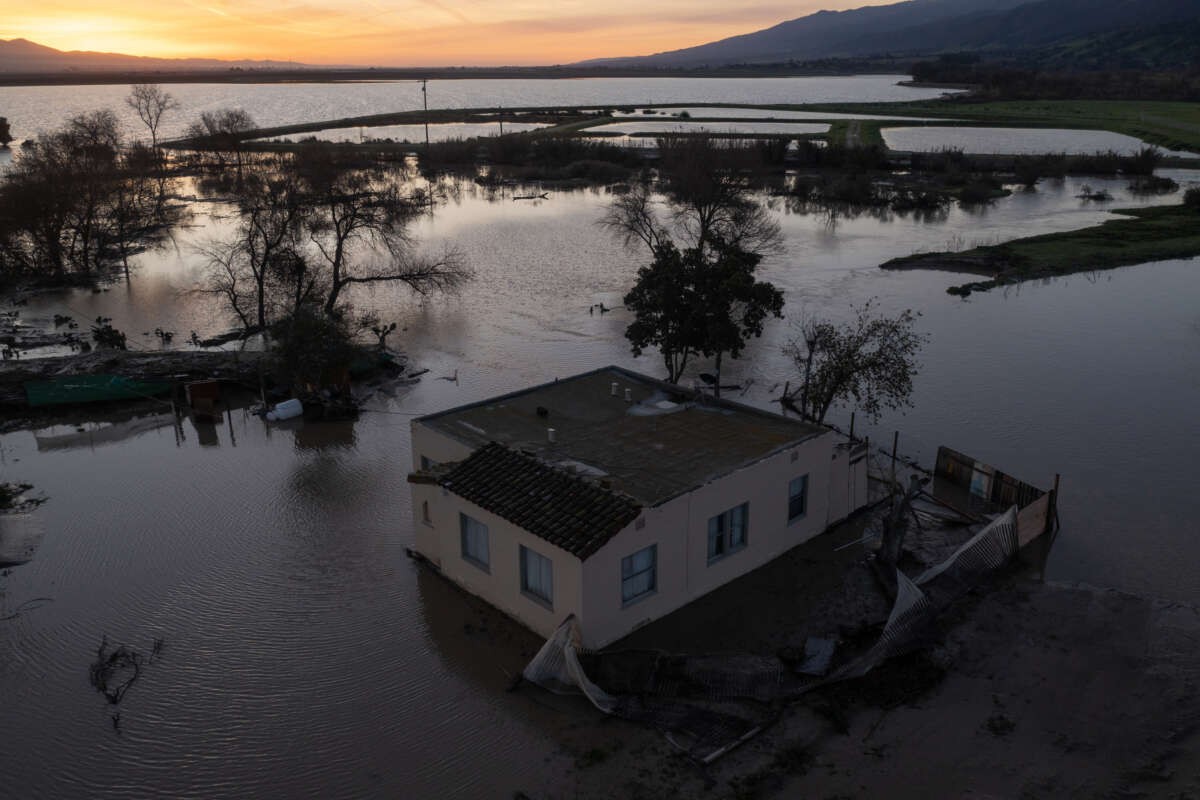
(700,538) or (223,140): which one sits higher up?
(223,140)

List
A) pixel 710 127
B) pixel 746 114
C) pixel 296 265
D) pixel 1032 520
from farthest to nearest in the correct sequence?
1. pixel 746 114
2. pixel 710 127
3. pixel 296 265
4. pixel 1032 520

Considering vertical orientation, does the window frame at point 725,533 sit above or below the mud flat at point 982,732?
above

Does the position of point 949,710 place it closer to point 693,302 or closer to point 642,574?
point 642,574

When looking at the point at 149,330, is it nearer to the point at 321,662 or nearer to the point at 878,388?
the point at 321,662

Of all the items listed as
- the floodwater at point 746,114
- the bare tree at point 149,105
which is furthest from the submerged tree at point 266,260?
the floodwater at point 746,114

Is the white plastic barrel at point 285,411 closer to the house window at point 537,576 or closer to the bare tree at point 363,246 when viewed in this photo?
the bare tree at point 363,246

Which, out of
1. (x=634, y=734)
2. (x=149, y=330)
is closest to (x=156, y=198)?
(x=149, y=330)

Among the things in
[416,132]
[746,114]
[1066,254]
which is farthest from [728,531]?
[746,114]
